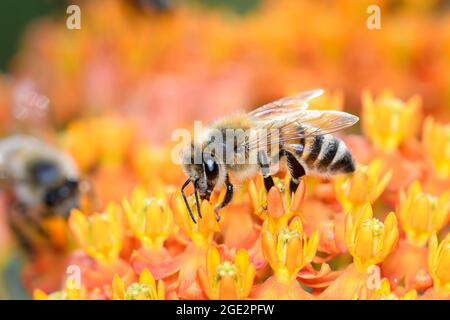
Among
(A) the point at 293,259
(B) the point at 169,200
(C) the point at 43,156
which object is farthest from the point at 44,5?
(A) the point at 293,259

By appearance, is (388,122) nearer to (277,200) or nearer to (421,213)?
(421,213)

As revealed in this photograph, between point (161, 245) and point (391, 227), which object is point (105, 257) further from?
point (391, 227)

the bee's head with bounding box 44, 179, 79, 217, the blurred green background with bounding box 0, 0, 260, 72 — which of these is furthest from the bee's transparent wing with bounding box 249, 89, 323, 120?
the blurred green background with bounding box 0, 0, 260, 72

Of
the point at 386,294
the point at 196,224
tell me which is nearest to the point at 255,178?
the point at 196,224

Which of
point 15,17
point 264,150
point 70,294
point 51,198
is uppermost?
point 15,17

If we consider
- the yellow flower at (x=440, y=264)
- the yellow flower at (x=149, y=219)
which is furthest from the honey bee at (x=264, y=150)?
the yellow flower at (x=440, y=264)
